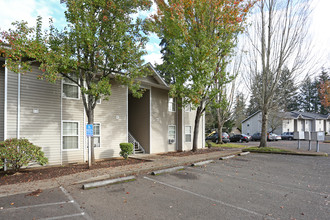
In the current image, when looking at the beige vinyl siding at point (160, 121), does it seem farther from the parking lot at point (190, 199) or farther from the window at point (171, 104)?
the parking lot at point (190, 199)

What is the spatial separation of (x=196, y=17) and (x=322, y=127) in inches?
1892

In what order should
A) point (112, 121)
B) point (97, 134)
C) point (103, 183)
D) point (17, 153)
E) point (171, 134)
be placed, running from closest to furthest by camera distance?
point (103, 183), point (17, 153), point (97, 134), point (112, 121), point (171, 134)

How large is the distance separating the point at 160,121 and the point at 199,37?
262 inches

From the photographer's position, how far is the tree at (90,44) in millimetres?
7625

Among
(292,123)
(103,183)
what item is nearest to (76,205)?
(103,183)

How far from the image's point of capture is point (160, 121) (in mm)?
15594

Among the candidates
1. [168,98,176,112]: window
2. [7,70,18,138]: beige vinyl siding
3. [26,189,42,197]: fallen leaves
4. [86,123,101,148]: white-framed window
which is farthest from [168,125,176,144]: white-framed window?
[26,189,42,197]: fallen leaves

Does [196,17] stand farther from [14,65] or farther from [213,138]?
[213,138]

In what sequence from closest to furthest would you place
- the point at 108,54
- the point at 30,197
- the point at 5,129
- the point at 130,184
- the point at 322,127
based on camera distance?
the point at 30,197
the point at 130,184
the point at 5,129
the point at 108,54
the point at 322,127

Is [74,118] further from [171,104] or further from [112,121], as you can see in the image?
[171,104]

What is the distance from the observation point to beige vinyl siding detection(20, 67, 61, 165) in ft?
30.2

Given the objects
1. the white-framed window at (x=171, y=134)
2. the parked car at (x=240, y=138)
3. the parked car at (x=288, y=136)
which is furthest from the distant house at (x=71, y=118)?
the parked car at (x=288, y=136)

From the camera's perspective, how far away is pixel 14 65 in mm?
7355

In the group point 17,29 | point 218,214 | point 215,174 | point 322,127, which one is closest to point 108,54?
point 17,29
